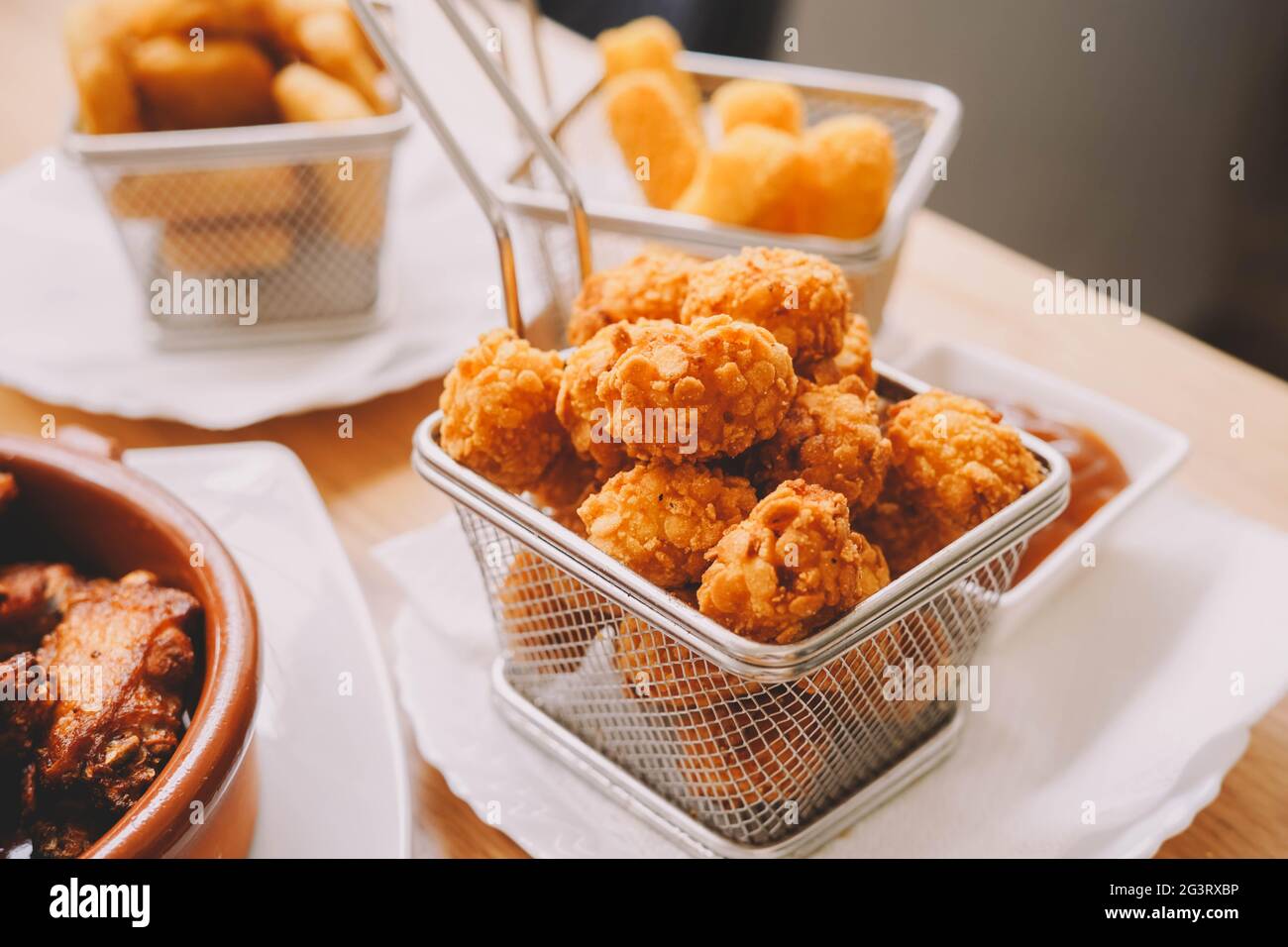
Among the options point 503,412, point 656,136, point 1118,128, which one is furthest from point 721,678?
point 1118,128

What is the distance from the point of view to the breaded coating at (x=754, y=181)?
112 centimetres

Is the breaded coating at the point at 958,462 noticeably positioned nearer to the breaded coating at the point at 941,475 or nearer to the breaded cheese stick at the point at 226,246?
the breaded coating at the point at 941,475

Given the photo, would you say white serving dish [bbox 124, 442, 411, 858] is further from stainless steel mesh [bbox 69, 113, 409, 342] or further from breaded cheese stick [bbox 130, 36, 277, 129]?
breaded cheese stick [bbox 130, 36, 277, 129]

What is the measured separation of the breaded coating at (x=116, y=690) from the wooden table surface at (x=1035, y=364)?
235mm

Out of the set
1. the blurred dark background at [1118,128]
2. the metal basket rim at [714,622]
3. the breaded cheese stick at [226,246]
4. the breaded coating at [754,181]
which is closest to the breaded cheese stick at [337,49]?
the breaded cheese stick at [226,246]

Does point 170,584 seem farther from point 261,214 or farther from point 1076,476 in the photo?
point 1076,476

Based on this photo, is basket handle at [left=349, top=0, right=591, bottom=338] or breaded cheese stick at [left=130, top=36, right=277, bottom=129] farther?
breaded cheese stick at [left=130, top=36, right=277, bottom=129]

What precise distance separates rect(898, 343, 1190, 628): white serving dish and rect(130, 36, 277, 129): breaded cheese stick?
29.2 inches

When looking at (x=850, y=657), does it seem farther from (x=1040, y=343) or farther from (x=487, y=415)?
(x=1040, y=343)

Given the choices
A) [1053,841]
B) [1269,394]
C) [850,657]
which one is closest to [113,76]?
[850,657]

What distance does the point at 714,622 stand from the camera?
635mm

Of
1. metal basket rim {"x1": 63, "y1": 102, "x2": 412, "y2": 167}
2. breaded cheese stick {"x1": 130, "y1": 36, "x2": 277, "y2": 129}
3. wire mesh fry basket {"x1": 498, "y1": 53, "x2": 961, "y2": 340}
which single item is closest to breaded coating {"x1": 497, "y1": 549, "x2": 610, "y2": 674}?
wire mesh fry basket {"x1": 498, "y1": 53, "x2": 961, "y2": 340}

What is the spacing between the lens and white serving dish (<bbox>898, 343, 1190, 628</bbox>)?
2.87 ft

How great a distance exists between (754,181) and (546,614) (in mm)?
527
